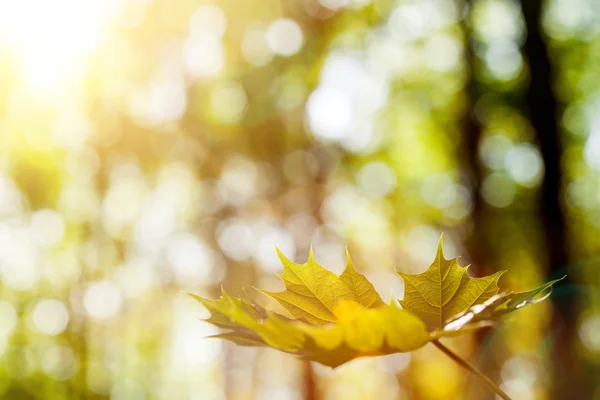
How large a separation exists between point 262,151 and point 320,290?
1446 cm

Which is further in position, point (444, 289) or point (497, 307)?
point (444, 289)

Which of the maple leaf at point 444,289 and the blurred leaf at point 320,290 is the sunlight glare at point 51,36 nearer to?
the blurred leaf at point 320,290

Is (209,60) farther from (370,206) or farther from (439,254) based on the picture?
(439,254)

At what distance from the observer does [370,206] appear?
665 inches

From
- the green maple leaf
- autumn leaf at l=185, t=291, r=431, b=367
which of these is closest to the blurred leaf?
the green maple leaf

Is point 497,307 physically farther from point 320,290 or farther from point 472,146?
point 472,146

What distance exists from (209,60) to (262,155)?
3.28 m

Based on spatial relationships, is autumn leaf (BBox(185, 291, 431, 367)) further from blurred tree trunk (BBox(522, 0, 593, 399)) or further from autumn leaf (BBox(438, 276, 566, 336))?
blurred tree trunk (BBox(522, 0, 593, 399))

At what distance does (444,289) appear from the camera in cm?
111

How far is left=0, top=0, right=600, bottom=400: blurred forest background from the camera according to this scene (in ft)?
42.7

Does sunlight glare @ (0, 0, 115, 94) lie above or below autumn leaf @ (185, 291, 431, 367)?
above

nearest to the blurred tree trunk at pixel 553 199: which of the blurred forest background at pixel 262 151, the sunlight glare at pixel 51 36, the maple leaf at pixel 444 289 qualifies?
the blurred forest background at pixel 262 151

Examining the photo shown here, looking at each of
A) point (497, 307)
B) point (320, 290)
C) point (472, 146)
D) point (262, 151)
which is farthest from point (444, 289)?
point (262, 151)

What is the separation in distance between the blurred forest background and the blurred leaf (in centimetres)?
1069
